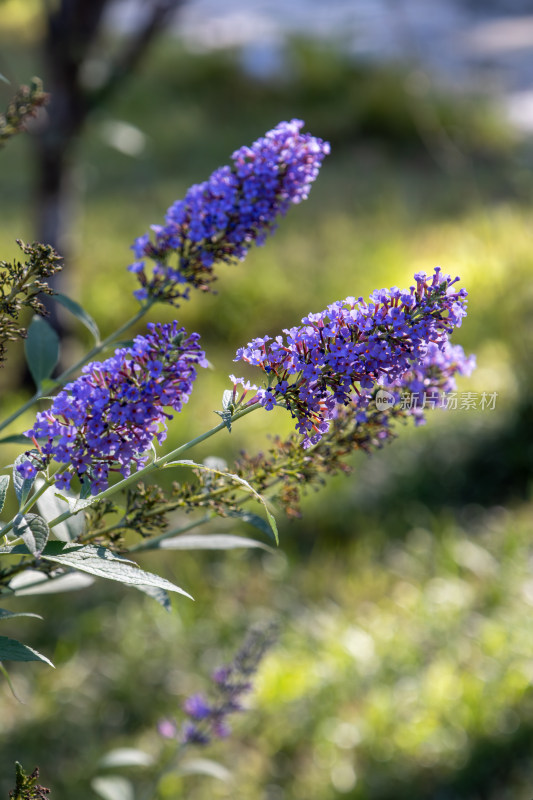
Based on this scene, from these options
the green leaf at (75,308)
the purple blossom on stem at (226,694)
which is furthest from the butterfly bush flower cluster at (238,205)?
the purple blossom on stem at (226,694)

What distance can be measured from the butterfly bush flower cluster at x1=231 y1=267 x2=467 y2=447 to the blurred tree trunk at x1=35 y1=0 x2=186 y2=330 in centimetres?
265

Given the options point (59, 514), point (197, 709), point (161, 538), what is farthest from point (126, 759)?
point (59, 514)

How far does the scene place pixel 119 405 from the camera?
2.66 feet

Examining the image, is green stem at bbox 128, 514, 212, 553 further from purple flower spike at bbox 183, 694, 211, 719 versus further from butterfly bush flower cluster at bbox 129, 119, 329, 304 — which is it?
purple flower spike at bbox 183, 694, 211, 719

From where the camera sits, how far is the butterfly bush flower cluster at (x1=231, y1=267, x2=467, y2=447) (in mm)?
848

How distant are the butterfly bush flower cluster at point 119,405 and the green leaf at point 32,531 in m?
0.05

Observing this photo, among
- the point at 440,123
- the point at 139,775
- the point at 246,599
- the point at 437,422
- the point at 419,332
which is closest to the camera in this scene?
the point at 419,332

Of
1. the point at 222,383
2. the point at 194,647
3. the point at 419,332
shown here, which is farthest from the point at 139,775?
the point at 222,383

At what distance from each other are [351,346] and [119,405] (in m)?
0.23

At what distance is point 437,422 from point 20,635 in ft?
6.49

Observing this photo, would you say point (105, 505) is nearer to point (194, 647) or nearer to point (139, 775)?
point (139, 775)

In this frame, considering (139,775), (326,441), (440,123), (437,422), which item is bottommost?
(139,775)

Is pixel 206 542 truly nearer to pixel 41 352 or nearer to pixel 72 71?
pixel 41 352

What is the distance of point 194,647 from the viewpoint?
105 inches
